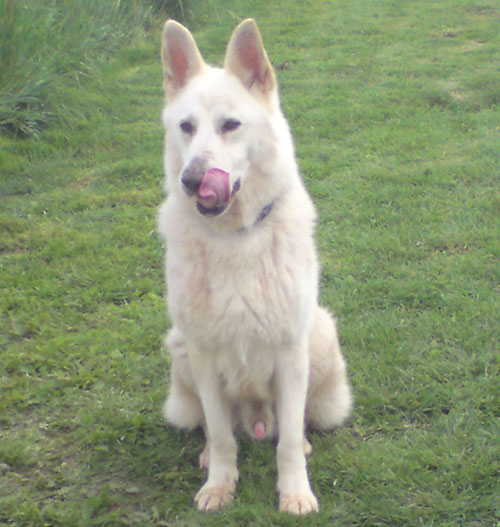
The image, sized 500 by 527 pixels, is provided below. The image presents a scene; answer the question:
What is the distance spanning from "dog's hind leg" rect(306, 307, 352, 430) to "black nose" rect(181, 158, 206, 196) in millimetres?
945

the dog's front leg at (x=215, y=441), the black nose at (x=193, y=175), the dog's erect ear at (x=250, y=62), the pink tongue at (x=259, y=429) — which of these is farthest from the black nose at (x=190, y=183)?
the pink tongue at (x=259, y=429)

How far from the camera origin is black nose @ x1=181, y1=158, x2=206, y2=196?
87.1 inches

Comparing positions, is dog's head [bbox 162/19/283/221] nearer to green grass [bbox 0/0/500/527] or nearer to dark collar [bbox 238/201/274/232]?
dark collar [bbox 238/201/274/232]

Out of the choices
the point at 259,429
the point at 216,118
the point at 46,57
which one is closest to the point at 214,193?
the point at 216,118

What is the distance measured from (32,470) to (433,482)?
5.65 ft

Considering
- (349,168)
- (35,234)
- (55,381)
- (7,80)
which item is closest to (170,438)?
(55,381)

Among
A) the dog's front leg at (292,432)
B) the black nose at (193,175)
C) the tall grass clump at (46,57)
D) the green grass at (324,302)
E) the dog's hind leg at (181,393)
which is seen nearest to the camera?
the black nose at (193,175)

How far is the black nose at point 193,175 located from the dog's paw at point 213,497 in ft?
4.08

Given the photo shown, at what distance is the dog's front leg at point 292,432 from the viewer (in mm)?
2501

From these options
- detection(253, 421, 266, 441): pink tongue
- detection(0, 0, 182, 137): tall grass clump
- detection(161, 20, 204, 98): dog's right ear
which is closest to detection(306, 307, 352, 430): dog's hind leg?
detection(253, 421, 266, 441): pink tongue

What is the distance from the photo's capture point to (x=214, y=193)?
223 centimetres

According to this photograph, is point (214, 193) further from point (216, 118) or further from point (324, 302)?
point (324, 302)

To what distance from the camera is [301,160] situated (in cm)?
589

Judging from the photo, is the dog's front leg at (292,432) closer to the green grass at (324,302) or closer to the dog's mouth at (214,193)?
the green grass at (324,302)
